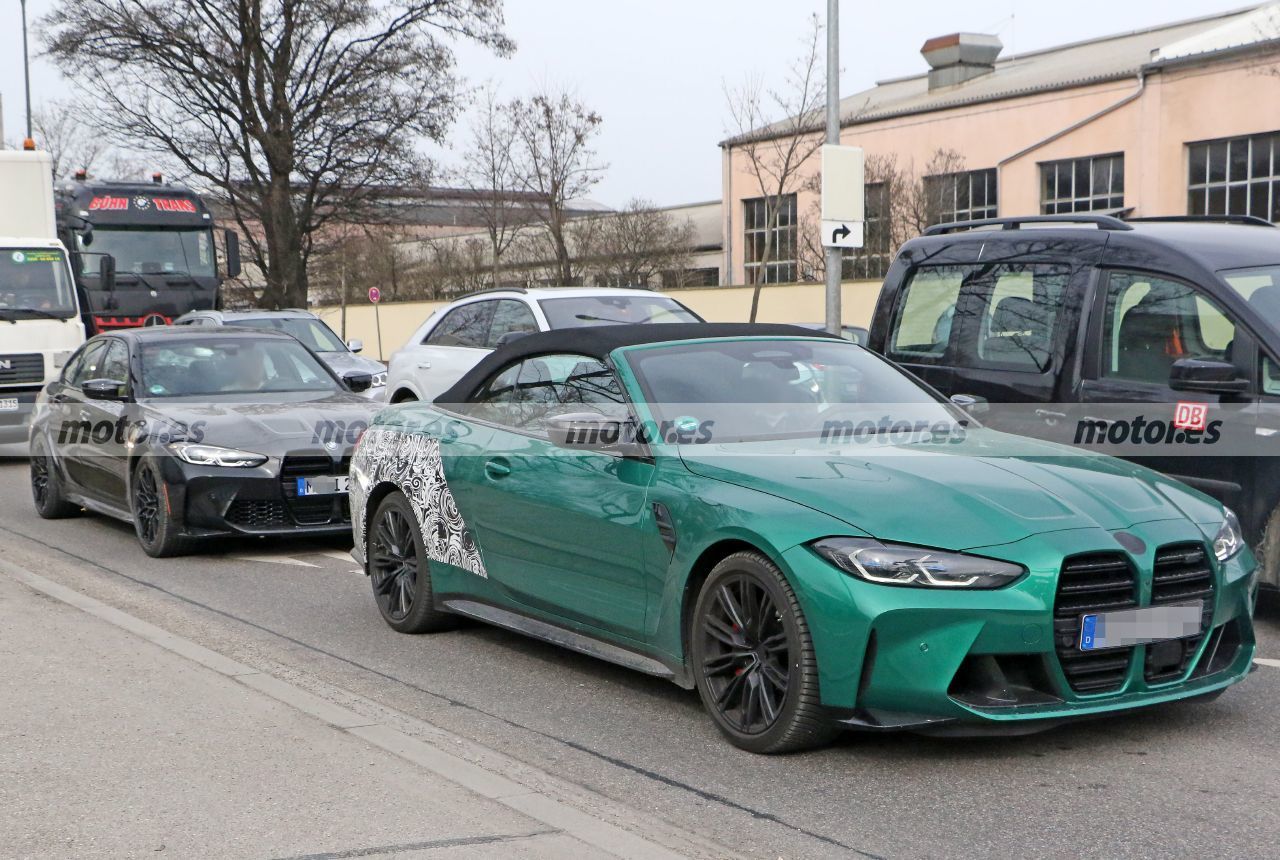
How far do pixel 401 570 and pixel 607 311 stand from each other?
A: 6.33 m

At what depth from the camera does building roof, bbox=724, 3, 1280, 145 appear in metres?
40.1

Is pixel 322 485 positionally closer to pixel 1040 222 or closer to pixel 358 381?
pixel 358 381

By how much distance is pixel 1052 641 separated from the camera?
15.5 ft

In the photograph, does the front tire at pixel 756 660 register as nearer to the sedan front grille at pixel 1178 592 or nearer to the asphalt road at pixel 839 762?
the asphalt road at pixel 839 762

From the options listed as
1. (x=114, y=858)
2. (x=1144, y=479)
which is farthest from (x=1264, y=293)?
(x=114, y=858)

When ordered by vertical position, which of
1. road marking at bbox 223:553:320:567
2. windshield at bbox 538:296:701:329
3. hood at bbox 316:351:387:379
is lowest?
road marking at bbox 223:553:320:567

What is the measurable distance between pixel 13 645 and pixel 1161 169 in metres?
39.9

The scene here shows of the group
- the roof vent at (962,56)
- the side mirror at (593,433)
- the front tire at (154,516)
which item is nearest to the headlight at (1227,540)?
the side mirror at (593,433)

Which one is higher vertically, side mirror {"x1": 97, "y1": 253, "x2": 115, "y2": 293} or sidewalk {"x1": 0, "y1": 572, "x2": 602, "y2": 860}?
side mirror {"x1": 97, "y1": 253, "x2": 115, "y2": 293}

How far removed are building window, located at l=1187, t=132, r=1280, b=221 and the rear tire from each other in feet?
114

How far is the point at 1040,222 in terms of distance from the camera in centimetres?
842

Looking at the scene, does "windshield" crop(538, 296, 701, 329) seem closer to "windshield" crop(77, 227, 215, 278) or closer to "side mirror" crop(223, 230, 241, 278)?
"windshield" crop(77, 227, 215, 278)

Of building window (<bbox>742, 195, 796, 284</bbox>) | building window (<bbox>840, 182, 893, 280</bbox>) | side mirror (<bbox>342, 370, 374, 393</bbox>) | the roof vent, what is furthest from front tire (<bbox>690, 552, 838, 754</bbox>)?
the roof vent

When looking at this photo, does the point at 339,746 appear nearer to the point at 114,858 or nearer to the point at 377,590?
the point at 114,858
